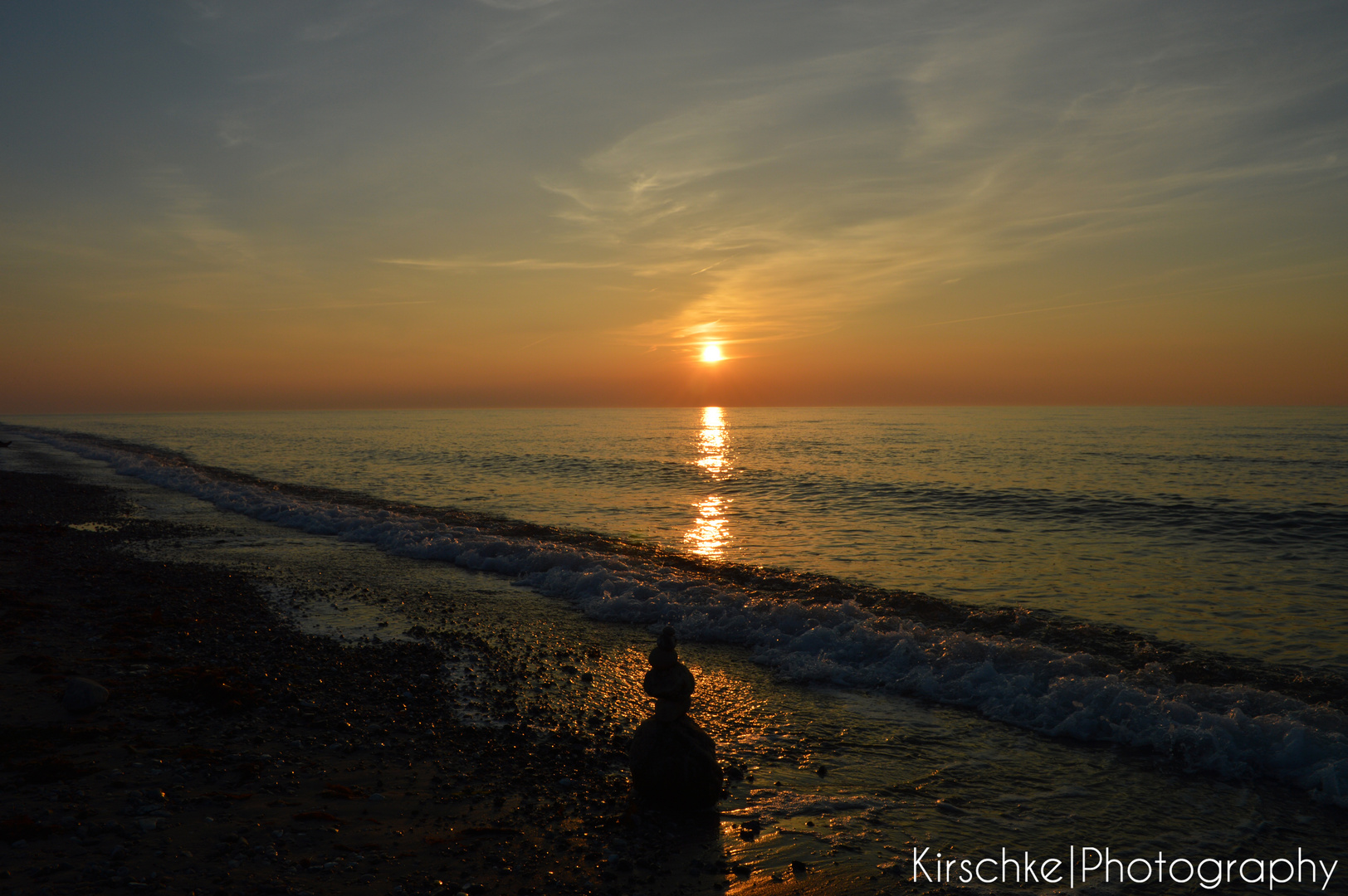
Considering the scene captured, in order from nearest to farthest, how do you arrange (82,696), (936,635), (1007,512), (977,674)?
(82,696) < (977,674) < (936,635) < (1007,512)

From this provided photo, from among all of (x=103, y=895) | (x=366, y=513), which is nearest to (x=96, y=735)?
(x=103, y=895)

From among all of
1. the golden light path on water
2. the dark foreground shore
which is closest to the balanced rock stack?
the dark foreground shore

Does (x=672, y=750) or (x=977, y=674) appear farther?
(x=977, y=674)

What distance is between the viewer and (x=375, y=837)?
19.5ft

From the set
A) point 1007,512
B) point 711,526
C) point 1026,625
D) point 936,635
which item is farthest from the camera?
point 1007,512

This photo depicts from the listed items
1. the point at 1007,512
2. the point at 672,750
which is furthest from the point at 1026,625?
the point at 1007,512

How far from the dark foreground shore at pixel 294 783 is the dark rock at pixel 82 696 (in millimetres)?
95

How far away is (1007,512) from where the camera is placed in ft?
101

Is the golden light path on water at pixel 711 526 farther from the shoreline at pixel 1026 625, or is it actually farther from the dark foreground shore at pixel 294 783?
the dark foreground shore at pixel 294 783

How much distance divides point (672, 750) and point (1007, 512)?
28462mm

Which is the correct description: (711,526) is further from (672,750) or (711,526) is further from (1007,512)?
(672,750)

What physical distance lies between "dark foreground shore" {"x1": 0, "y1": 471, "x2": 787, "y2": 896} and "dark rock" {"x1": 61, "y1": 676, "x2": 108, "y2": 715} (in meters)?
0.09

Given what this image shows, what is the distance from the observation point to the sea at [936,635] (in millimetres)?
6566

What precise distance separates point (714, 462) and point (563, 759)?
181ft
